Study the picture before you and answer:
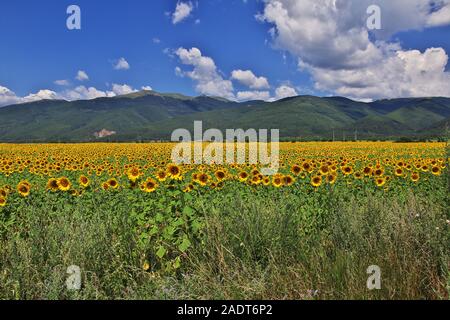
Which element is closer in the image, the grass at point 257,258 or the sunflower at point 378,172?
the grass at point 257,258

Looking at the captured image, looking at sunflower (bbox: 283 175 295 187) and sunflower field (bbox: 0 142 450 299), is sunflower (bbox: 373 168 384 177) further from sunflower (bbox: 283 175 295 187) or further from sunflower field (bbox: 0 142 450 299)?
sunflower field (bbox: 0 142 450 299)

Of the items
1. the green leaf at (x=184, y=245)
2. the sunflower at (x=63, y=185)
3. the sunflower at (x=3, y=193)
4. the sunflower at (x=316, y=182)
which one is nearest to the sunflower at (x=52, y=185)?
the sunflower at (x=63, y=185)

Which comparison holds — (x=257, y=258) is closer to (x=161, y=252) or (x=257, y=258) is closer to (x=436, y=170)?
(x=161, y=252)

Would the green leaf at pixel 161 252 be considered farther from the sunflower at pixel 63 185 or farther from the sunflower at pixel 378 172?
the sunflower at pixel 378 172

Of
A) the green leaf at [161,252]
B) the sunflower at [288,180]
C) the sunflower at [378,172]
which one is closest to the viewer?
the green leaf at [161,252]

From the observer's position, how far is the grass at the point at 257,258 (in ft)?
12.8

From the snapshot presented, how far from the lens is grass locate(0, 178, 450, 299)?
3.89m

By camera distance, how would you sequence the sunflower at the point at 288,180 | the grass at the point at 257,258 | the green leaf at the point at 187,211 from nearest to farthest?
the grass at the point at 257,258
the green leaf at the point at 187,211
the sunflower at the point at 288,180

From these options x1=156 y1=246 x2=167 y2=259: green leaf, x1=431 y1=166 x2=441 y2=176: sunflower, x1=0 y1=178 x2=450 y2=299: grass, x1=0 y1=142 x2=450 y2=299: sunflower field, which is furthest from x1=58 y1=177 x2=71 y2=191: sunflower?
x1=431 y1=166 x2=441 y2=176: sunflower

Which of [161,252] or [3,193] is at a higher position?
[3,193]

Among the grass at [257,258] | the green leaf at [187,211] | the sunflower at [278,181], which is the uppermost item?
the sunflower at [278,181]

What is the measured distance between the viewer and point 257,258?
15.5ft

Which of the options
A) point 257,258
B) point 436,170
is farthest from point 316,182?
point 436,170
